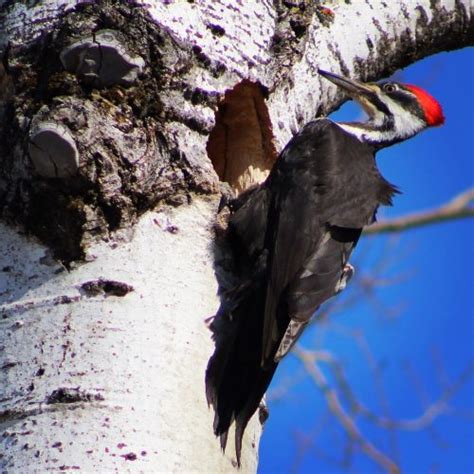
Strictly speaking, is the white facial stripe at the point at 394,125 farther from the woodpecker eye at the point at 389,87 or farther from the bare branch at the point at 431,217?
the bare branch at the point at 431,217

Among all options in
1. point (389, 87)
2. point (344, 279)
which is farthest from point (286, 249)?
point (389, 87)

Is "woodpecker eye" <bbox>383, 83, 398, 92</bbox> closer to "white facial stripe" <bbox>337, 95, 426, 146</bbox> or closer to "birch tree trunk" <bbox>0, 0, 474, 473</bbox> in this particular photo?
"white facial stripe" <bbox>337, 95, 426, 146</bbox>

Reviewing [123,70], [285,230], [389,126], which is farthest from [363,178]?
[123,70]

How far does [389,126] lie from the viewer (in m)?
4.59

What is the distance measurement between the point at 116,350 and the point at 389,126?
2.53 metres

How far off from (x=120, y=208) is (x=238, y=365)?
576 mm

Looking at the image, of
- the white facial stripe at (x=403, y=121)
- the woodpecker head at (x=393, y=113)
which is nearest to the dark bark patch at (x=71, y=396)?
the woodpecker head at (x=393, y=113)

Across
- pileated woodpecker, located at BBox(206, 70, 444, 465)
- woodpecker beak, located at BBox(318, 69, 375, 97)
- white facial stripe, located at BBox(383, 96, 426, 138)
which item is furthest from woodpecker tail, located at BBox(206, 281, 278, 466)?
white facial stripe, located at BBox(383, 96, 426, 138)

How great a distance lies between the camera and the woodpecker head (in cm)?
450

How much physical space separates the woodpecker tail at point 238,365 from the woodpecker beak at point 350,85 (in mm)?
997

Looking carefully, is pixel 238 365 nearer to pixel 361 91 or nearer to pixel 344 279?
pixel 344 279

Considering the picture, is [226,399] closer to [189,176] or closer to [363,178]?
[189,176]

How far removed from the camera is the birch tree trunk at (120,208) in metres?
2.31

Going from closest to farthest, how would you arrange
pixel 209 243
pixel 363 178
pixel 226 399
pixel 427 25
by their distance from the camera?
pixel 226 399, pixel 209 243, pixel 363 178, pixel 427 25
